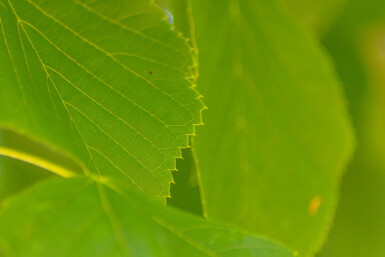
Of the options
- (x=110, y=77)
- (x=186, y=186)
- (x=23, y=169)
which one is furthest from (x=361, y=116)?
(x=110, y=77)

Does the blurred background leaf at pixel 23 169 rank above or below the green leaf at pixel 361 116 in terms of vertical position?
below

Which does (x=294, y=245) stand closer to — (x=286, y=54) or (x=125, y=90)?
(x=286, y=54)

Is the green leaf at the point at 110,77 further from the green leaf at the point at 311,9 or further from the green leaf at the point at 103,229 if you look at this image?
the green leaf at the point at 311,9

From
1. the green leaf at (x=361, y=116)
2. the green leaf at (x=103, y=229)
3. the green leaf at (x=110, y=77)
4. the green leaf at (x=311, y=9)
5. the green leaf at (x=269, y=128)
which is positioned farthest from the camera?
the green leaf at (x=361, y=116)

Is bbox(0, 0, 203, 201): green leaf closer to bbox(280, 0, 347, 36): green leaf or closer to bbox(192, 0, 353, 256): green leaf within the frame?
bbox(192, 0, 353, 256): green leaf

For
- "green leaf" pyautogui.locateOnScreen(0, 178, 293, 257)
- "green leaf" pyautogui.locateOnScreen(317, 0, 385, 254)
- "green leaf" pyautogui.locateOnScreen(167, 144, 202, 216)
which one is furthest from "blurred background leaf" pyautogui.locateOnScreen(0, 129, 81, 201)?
"green leaf" pyautogui.locateOnScreen(0, 178, 293, 257)

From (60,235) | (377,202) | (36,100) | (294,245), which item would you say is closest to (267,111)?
(294,245)

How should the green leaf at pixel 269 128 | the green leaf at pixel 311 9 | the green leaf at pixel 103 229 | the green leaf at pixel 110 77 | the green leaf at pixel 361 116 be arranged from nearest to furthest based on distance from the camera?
the green leaf at pixel 103 229
the green leaf at pixel 110 77
the green leaf at pixel 269 128
the green leaf at pixel 311 9
the green leaf at pixel 361 116

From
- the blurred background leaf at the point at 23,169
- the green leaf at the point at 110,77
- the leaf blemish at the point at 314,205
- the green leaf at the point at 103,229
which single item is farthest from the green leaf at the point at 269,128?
the blurred background leaf at the point at 23,169
